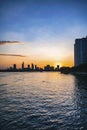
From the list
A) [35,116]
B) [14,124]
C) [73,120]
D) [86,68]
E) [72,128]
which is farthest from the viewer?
[86,68]

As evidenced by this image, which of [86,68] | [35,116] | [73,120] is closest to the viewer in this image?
[73,120]

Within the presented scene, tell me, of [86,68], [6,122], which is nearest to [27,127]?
Answer: [6,122]

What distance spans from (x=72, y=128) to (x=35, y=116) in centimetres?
691

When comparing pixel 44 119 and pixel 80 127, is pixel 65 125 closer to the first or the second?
pixel 80 127

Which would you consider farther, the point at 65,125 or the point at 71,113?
the point at 71,113

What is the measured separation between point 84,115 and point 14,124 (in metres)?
10.6

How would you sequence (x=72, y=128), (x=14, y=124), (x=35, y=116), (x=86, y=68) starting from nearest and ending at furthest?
(x=72, y=128) < (x=14, y=124) < (x=35, y=116) < (x=86, y=68)

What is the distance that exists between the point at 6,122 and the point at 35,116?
186 inches

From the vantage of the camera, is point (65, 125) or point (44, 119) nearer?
point (65, 125)

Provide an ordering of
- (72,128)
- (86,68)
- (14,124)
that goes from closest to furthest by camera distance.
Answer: (72,128) → (14,124) → (86,68)

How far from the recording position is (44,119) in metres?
23.4

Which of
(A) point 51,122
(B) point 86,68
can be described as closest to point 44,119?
(A) point 51,122

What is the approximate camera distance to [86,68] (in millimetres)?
193000

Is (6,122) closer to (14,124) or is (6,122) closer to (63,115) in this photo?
(14,124)
